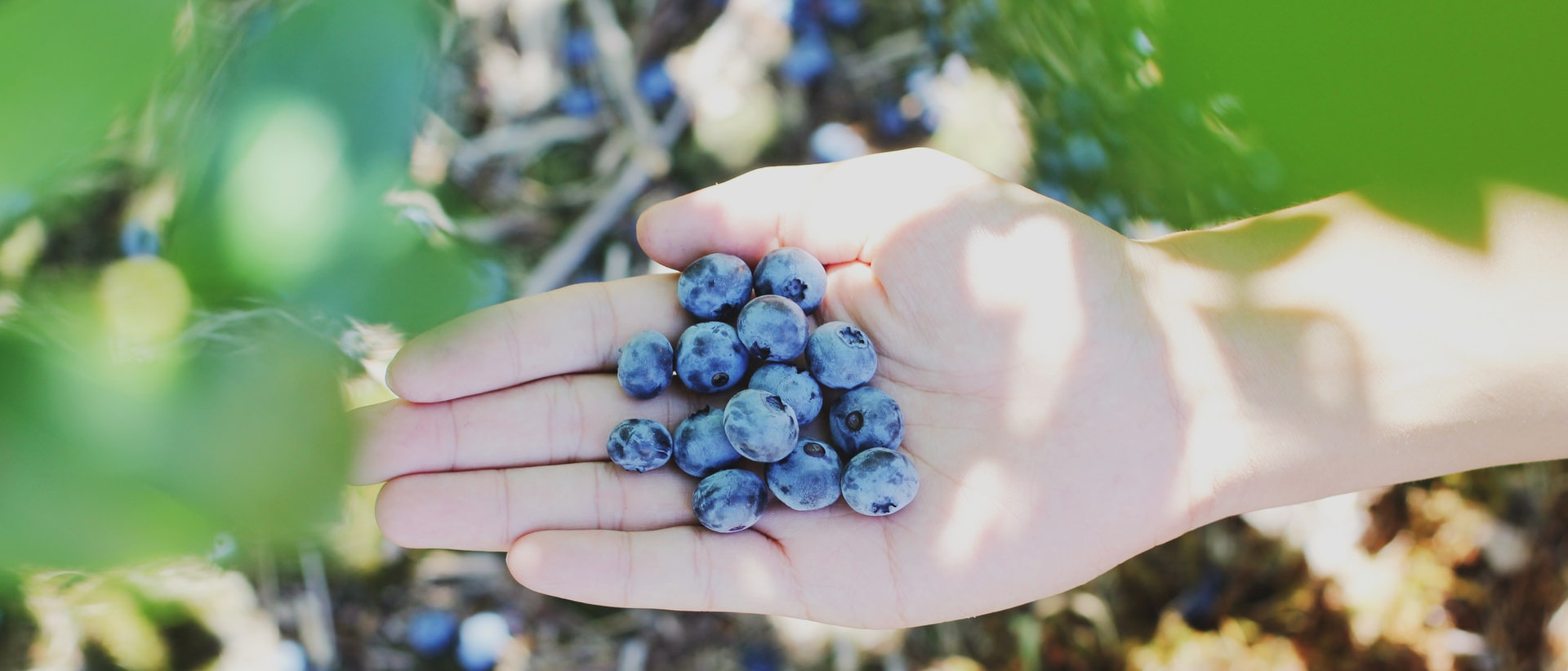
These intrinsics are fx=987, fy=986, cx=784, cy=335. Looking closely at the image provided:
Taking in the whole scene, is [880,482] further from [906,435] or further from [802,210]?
[802,210]

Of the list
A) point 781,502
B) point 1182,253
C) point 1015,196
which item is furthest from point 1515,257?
point 781,502

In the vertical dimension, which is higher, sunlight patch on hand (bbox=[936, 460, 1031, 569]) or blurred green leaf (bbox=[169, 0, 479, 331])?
blurred green leaf (bbox=[169, 0, 479, 331])

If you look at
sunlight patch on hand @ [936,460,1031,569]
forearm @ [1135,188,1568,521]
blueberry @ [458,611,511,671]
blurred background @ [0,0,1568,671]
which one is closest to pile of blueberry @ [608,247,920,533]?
sunlight patch on hand @ [936,460,1031,569]

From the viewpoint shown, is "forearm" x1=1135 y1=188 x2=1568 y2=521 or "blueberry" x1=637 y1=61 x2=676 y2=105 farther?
"blueberry" x1=637 y1=61 x2=676 y2=105

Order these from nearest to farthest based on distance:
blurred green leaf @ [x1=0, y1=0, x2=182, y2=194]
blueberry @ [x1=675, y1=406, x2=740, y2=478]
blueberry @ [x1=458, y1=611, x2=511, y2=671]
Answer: blurred green leaf @ [x1=0, y1=0, x2=182, y2=194]
blueberry @ [x1=675, y1=406, x2=740, y2=478]
blueberry @ [x1=458, y1=611, x2=511, y2=671]

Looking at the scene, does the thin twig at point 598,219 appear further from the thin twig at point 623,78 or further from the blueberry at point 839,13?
the blueberry at point 839,13

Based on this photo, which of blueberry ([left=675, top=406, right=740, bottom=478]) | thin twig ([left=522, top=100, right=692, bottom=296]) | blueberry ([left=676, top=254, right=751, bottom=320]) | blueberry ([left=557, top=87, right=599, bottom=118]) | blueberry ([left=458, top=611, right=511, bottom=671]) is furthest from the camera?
blueberry ([left=557, top=87, right=599, bottom=118])

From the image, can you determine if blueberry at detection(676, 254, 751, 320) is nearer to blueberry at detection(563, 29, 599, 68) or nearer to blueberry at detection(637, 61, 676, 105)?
blueberry at detection(637, 61, 676, 105)
